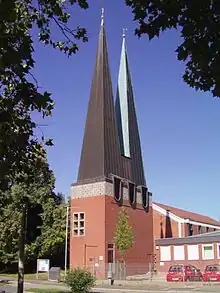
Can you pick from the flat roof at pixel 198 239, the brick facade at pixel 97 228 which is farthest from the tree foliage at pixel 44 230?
the flat roof at pixel 198 239

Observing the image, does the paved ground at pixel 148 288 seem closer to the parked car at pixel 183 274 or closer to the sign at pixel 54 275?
the parked car at pixel 183 274

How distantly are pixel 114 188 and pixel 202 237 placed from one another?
12.1m

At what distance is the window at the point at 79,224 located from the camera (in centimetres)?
5800

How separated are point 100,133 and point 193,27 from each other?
53752 millimetres

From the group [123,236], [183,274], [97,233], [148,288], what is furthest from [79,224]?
[148,288]

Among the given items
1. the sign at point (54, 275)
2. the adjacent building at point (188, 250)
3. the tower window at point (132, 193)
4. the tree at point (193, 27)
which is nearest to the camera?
the tree at point (193, 27)

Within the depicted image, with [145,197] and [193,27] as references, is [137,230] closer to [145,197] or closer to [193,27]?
[145,197]

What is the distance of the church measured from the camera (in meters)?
56.4

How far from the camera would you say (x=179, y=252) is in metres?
56.5

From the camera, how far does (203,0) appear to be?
5.79 m

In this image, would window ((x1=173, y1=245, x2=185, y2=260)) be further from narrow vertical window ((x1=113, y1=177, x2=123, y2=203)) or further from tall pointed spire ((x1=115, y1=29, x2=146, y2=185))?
tall pointed spire ((x1=115, y1=29, x2=146, y2=185))

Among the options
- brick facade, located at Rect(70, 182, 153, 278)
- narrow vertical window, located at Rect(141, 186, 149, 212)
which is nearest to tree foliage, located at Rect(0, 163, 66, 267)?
brick facade, located at Rect(70, 182, 153, 278)

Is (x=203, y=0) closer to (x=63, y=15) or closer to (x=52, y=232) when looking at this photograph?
(x=63, y=15)

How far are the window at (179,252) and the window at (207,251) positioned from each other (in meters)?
2.64
